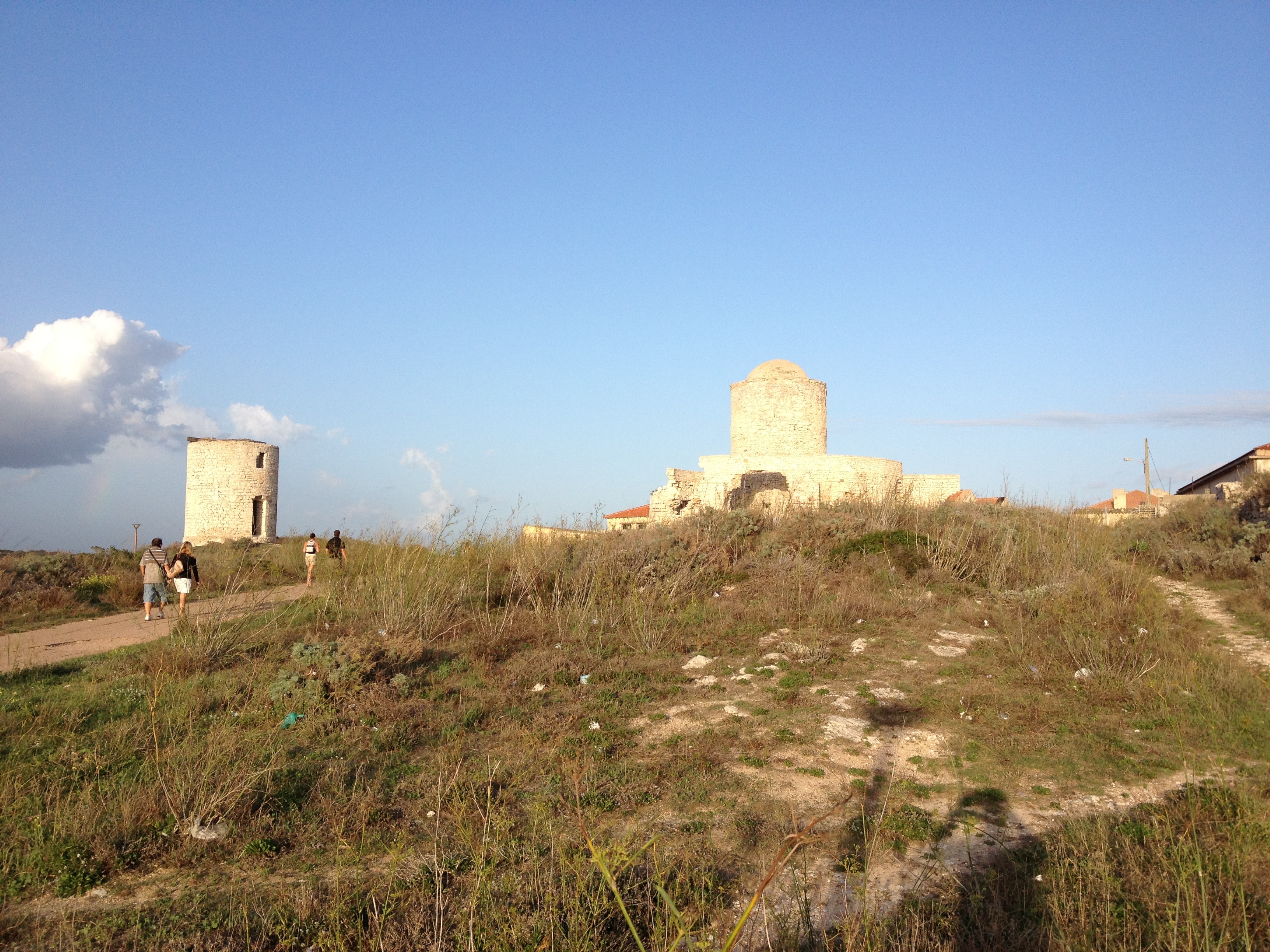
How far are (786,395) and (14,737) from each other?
66.2 feet

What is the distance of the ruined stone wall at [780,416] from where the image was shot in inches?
911

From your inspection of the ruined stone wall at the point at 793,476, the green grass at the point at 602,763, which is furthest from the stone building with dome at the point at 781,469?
the green grass at the point at 602,763

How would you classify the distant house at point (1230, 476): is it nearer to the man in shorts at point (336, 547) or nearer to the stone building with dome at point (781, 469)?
the stone building with dome at point (781, 469)

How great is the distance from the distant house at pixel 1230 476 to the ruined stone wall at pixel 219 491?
83.3 feet

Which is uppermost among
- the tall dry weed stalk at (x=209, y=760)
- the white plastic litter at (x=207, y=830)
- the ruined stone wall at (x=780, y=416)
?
the ruined stone wall at (x=780, y=416)

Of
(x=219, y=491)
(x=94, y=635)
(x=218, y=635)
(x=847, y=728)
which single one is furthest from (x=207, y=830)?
(x=219, y=491)

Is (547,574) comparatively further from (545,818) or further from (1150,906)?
(1150,906)

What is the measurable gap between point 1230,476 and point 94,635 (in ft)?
94.2

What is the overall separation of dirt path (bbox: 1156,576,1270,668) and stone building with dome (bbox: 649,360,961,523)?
17.6ft

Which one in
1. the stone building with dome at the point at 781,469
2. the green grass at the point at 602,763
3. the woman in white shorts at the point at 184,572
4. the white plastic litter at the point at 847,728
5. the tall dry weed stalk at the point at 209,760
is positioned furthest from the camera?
the stone building with dome at the point at 781,469

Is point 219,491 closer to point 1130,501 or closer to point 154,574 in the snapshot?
point 154,574

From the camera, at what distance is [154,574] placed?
11.2 meters

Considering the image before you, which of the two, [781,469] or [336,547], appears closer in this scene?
[336,547]

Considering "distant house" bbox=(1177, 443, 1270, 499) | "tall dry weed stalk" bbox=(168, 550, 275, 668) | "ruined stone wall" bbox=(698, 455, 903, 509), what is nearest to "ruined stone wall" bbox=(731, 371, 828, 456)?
"ruined stone wall" bbox=(698, 455, 903, 509)
